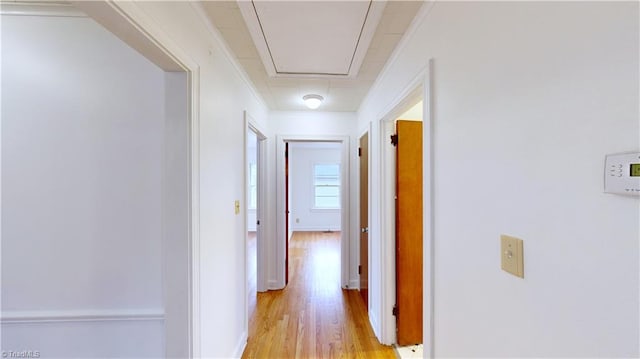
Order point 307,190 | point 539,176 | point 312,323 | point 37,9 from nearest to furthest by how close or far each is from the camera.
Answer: point 539,176, point 37,9, point 312,323, point 307,190

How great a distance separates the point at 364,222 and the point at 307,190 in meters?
4.56

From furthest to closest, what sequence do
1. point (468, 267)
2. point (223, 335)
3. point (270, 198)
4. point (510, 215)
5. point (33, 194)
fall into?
point (270, 198) → point (223, 335) → point (33, 194) → point (468, 267) → point (510, 215)

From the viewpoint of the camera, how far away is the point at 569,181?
622 millimetres

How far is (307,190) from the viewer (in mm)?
7480

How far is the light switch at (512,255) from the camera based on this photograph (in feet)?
2.53

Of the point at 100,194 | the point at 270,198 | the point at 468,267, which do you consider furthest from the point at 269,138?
the point at 468,267

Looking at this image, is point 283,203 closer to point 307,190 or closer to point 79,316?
point 79,316

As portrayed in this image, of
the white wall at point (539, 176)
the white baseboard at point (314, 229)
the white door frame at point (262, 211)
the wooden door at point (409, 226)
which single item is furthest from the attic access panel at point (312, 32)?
the white baseboard at point (314, 229)

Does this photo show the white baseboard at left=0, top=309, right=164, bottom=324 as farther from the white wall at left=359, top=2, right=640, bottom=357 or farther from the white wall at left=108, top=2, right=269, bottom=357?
the white wall at left=359, top=2, right=640, bottom=357

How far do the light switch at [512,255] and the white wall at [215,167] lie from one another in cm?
132

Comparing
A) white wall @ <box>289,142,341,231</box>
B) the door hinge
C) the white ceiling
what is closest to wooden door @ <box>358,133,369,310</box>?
the door hinge

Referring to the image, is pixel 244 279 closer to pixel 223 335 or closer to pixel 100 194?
pixel 223 335

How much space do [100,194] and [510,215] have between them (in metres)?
1.97

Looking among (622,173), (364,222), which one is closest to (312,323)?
(364,222)
